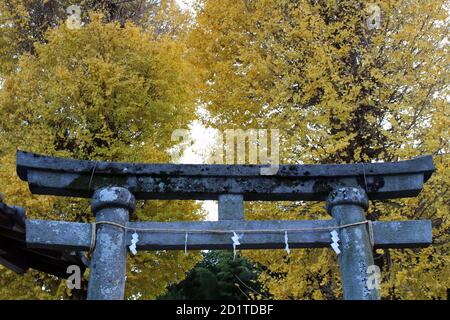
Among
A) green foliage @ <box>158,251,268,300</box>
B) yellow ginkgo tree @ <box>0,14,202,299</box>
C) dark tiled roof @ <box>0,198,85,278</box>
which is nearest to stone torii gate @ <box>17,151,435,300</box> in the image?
dark tiled roof @ <box>0,198,85,278</box>

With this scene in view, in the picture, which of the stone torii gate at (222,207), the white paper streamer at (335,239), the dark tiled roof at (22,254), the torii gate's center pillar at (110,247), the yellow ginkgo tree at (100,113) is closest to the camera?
the torii gate's center pillar at (110,247)

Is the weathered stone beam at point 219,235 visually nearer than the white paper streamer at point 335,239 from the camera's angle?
Yes

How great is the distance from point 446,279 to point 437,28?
4.51m

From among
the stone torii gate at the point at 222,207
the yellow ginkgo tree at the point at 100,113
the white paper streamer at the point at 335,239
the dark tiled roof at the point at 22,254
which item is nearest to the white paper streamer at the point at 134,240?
the stone torii gate at the point at 222,207

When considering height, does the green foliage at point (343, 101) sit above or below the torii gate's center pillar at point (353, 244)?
above

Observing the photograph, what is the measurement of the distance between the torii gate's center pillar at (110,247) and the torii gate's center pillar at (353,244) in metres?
2.28

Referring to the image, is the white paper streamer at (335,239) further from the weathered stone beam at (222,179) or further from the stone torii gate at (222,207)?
the weathered stone beam at (222,179)

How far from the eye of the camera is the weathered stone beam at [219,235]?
15.0 ft

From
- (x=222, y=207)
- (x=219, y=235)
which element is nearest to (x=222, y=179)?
(x=222, y=207)

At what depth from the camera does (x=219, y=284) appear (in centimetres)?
2072

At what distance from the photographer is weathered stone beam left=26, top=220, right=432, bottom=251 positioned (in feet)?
15.0

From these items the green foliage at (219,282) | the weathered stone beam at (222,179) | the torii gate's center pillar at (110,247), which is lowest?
the torii gate's center pillar at (110,247)

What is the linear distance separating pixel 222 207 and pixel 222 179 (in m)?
0.32

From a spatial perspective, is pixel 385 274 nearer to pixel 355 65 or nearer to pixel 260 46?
pixel 355 65
